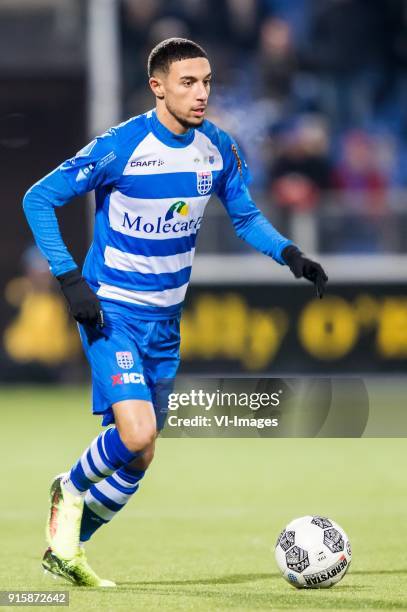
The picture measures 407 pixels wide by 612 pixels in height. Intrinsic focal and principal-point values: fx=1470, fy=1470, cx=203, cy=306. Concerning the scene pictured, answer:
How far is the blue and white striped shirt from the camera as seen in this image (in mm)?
5895

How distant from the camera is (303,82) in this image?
1535 centimetres

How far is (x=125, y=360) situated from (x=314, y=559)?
1082 mm

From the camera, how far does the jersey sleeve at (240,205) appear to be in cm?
622

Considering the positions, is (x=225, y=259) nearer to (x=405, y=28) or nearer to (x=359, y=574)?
(x=405, y=28)

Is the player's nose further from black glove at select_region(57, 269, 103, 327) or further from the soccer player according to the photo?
black glove at select_region(57, 269, 103, 327)

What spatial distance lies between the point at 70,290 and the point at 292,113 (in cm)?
977

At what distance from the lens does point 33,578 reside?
6039mm

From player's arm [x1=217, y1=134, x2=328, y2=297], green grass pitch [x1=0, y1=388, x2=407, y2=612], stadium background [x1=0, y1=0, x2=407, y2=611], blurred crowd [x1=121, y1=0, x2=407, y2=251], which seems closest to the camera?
green grass pitch [x1=0, y1=388, x2=407, y2=612]

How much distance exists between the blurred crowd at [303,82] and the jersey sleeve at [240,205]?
8.55 metres

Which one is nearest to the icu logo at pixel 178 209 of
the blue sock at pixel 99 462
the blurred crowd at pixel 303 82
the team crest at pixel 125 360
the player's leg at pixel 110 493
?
the team crest at pixel 125 360

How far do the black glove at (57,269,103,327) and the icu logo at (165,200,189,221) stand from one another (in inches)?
19.0

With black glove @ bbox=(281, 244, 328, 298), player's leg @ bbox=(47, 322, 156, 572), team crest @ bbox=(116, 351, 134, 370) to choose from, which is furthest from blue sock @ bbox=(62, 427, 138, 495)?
black glove @ bbox=(281, 244, 328, 298)

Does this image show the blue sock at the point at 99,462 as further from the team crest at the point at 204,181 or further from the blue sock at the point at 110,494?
the team crest at the point at 204,181

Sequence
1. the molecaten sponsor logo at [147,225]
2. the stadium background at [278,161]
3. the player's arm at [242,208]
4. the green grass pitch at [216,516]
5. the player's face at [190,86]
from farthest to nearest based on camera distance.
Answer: the stadium background at [278,161] → the player's arm at [242,208] → the molecaten sponsor logo at [147,225] → the player's face at [190,86] → the green grass pitch at [216,516]
